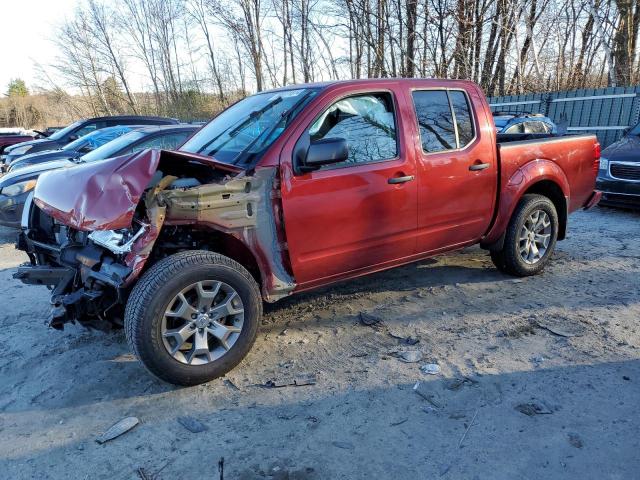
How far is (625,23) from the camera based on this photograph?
1777cm

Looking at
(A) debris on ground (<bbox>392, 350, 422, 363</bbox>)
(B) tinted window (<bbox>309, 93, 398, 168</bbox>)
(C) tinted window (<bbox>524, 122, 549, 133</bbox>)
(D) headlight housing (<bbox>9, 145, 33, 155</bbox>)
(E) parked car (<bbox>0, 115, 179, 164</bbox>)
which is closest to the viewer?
(A) debris on ground (<bbox>392, 350, 422, 363</bbox>)

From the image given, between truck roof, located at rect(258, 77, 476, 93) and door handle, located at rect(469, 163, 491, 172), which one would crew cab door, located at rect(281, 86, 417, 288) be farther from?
door handle, located at rect(469, 163, 491, 172)

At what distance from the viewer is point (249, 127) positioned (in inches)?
143

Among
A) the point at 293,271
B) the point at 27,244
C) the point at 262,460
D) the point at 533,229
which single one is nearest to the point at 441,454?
the point at 262,460

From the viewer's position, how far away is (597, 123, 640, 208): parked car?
23.5 ft

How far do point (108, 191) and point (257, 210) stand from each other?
0.92 meters

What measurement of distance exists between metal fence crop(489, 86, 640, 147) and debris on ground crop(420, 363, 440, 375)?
11126 mm

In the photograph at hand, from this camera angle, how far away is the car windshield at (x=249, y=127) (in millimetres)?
3299

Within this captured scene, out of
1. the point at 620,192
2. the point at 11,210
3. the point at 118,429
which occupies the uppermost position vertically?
the point at 11,210

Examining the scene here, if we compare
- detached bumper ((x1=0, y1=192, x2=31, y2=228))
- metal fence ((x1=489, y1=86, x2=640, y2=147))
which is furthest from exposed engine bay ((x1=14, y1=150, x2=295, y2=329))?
metal fence ((x1=489, y1=86, x2=640, y2=147))

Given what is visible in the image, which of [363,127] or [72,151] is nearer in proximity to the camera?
[363,127]

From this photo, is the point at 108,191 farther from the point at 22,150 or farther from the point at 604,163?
the point at 22,150

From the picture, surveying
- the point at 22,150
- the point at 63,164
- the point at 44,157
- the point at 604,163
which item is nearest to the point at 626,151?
the point at 604,163

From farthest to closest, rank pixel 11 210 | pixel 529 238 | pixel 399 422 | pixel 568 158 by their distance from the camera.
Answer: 1. pixel 11 210
2. pixel 568 158
3. pixel 529 238
4. pixel 399 422
